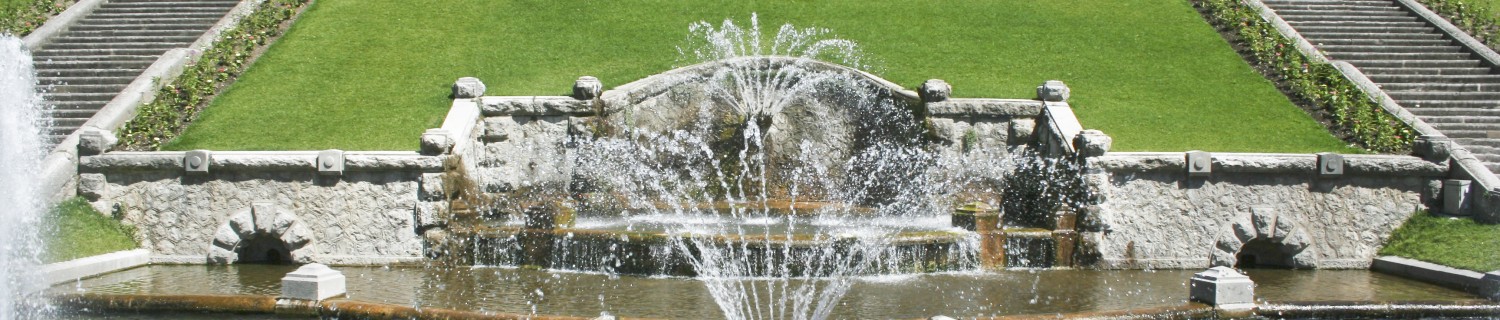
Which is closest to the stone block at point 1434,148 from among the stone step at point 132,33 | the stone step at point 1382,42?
Result: the stone step at point 1382,42

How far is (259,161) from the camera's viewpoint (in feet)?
50.0

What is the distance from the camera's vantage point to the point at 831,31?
22.2m

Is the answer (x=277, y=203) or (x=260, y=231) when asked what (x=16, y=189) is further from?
(x=277, y=203)

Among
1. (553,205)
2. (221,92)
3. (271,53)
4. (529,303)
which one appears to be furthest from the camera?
(271,53)

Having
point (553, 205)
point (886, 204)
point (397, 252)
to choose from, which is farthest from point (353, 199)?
point (886, 204)

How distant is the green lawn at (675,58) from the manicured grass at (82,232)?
2.06m

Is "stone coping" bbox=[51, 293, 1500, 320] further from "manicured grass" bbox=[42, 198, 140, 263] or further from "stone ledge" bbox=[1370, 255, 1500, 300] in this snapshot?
"manicured grass" bbox=[42, 198, 140, 263]

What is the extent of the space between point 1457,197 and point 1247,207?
252cm

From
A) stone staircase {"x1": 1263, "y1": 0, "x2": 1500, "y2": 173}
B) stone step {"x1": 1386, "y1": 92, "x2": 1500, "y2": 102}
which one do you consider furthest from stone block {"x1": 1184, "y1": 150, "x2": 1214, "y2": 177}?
stone step {"x1": 1386, "y1": 92, "x2": 1500, "y2": 102}

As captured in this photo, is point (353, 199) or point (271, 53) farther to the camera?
point (271, 53)

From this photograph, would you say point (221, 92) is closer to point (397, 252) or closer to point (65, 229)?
point (65, 229)

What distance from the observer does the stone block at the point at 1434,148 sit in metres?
15.4

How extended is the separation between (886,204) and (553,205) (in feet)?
16.6

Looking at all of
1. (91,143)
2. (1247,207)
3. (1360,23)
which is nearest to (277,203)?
(91,143)
